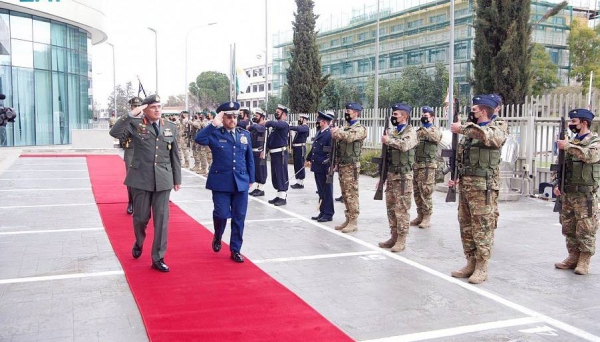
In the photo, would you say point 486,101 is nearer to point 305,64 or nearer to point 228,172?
point 228,172

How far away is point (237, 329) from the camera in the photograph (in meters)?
4.45

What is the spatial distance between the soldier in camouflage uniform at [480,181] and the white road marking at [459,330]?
109cm

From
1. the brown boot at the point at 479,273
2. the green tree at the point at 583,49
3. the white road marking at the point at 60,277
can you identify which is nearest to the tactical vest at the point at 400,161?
the brown boot at the point at 479,273

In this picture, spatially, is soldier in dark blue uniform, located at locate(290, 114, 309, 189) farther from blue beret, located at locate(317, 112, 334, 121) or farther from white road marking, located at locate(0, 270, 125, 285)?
white road marking, located at locate(0, 270, 125, 285)

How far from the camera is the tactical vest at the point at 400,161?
7.14 metres

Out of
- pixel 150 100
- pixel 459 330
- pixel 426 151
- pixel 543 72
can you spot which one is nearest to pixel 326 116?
pixel 426 151

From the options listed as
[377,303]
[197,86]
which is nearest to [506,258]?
[377,303]

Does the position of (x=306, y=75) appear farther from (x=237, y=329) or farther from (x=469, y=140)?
(x=237, y=329)

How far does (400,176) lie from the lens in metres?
7.13

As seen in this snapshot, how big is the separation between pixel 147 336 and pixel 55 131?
3035 centimetres

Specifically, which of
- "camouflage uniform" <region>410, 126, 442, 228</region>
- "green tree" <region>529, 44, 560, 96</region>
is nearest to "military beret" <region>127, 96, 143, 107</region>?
"camouflage uniform" <region>410, 126, 442, 228</region>

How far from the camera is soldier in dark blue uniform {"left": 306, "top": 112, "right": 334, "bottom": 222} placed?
362 inches

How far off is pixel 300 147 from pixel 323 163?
182 inches

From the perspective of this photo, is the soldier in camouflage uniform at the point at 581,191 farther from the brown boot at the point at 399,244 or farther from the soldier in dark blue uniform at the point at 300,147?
the soldier in dark blue uniform at the point at 300,147
